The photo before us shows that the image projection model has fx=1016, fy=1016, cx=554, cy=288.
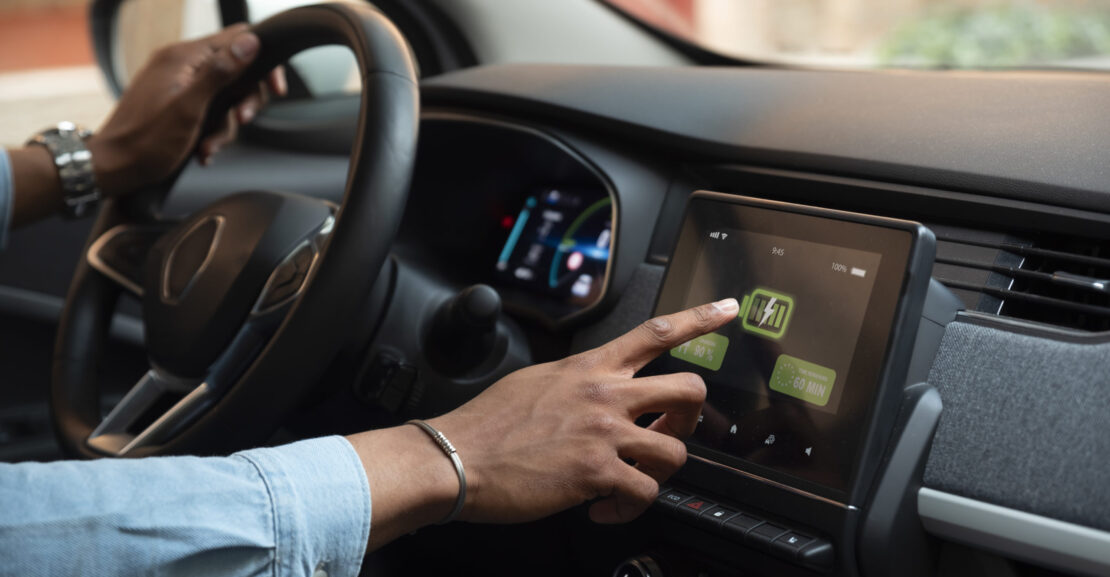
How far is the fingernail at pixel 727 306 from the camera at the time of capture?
796 millimetres

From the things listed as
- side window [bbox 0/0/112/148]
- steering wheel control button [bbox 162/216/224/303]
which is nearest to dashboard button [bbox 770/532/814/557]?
steering wheel control button [bbox 162/216/224/303]

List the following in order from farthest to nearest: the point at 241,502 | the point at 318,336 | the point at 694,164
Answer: the point at 694,164 → the point at 318,336 → the point at 241,502

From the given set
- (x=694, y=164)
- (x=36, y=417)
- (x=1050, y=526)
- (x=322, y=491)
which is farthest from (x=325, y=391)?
(x=36, y=417)

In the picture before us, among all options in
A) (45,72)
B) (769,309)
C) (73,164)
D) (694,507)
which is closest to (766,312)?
(769,309)

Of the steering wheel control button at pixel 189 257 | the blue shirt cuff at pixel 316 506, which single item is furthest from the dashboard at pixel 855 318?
the steering wheel control button at pixel 189 257

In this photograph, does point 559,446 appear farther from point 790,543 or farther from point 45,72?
point 45,72

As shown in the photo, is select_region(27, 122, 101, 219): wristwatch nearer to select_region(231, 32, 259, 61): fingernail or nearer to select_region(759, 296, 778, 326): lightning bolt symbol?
select_region(231, 32, 259, 61): fingernail

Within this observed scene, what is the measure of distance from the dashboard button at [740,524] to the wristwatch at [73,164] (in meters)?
0.95

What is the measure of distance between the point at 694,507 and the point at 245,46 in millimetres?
710

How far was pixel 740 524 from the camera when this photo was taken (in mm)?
797

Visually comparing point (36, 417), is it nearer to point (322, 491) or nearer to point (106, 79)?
point (106, 79)

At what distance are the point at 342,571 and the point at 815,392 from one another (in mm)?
385

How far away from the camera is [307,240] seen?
1.02 metres

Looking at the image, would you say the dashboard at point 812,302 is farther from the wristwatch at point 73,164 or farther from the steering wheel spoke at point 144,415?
the wristwatch at point 73,164
